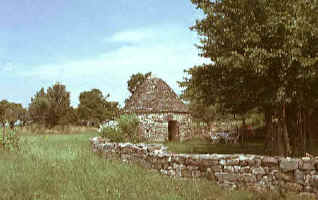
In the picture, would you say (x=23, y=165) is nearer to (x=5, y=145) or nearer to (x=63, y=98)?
(x=5, y=145)

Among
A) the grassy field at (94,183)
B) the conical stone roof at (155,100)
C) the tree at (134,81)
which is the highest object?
the tree at (134,81)

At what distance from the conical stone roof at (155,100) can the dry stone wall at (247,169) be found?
1370 cm

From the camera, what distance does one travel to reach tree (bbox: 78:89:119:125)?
5697cm

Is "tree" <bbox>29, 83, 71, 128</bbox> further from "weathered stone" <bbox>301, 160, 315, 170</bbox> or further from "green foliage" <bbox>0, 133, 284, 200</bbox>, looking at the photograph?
"weathered stone" <bbox>301, 160, 315, 170</bbox>

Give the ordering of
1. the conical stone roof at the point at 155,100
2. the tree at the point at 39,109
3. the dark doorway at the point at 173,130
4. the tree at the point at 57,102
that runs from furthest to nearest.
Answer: the tree at the point at 57,102 < the tree at the point at 39,109 < the dark doorway at the point at 173,130 < the conical stone roof at the point at 155,100

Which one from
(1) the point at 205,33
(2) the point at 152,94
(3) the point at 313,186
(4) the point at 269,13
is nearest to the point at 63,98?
(2) the point at 152,94

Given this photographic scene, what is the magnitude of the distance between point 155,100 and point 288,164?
17.6m

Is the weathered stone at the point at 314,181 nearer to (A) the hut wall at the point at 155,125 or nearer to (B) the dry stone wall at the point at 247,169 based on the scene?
(B) the dry stone wall at the point at 247,169

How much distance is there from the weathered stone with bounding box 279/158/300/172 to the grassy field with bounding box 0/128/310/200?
2.81ft

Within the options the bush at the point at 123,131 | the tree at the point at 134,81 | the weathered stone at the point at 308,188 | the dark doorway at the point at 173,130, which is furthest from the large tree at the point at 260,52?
the tree at the point at 134,81

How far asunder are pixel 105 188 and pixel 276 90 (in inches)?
335

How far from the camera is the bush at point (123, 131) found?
18.1 meters

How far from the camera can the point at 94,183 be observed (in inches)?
368

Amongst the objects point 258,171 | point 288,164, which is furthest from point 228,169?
point 288,164
